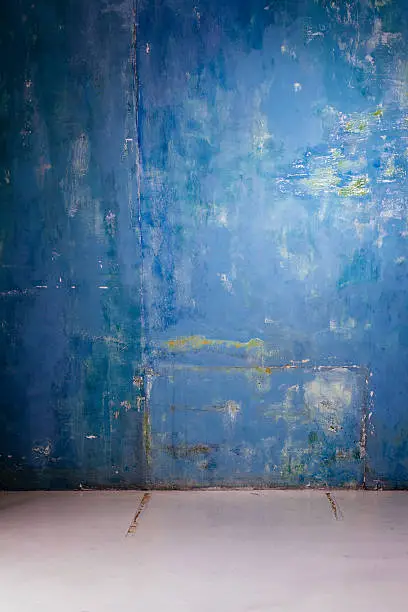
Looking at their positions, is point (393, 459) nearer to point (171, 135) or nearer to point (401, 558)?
point (401, 558)

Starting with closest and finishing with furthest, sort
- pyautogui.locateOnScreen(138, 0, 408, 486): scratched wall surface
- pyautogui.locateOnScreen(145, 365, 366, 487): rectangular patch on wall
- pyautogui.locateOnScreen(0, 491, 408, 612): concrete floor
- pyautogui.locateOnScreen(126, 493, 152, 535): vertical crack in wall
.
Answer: pyautogui.locateOnScreen(0, 491, 408, 612): concrete floor, pyautogui.locateOnScreen(126, 493, 152, 535): vertical crack in wall, pyautogui.locateOnScreen(138, 0, 408, 486): scratched wall surface, pyautogui.locateOnScreen(145, 365, 366, 487): rectangular patch on wall

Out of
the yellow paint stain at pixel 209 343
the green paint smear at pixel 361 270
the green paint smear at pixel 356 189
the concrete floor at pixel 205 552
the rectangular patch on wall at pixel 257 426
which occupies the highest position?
the green paint smear at pixel 356 189

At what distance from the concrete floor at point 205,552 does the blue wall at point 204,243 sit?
6.5 inches

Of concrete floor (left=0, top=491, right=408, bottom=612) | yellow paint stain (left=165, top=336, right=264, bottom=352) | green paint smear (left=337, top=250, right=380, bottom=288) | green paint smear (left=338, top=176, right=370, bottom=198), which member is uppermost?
green paint smear (left=338, top=176, right=370, bottom=198)

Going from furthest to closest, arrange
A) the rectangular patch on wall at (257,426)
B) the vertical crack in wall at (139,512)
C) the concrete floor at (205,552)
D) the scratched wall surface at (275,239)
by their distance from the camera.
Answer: the rectangular patch on wall at (257,426) → the scratched wall surface at (275,239) → the vertical crack in wall at (139,512) → the concrete floor at (205,552)

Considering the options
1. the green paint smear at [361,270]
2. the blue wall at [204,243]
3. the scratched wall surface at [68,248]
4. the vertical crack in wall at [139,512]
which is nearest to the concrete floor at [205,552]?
the vertical crack in wall at [139,512]

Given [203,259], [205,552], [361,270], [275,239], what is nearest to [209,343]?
[203,259]

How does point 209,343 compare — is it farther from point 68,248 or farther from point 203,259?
point 68,248

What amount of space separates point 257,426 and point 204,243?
0.87 metres

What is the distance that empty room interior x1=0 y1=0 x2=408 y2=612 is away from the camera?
2.84 metres

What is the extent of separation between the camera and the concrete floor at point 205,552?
2066 mm

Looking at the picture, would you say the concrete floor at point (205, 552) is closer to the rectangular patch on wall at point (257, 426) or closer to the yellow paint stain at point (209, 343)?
the rectangular patch on wall at point (257, 426)

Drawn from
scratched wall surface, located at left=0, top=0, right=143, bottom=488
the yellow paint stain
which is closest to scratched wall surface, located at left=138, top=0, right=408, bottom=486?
the yellow paint stain

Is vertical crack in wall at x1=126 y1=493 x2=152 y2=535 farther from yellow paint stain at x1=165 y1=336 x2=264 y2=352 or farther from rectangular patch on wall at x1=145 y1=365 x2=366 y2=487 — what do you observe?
yellow paint stain at x1=165 y1=336 x2=264 y2=352
